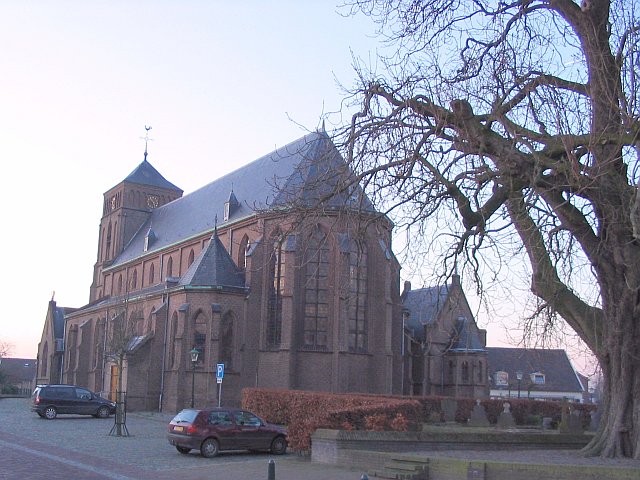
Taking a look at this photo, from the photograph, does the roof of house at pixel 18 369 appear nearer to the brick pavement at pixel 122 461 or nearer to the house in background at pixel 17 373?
the house in background at pixel 17 373

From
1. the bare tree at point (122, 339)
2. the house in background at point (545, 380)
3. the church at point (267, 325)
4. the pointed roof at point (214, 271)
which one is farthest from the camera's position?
the house in background at point (545, 380)

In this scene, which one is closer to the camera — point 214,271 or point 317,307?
point 317,307

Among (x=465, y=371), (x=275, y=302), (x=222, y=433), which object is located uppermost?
(x=275, y=302)

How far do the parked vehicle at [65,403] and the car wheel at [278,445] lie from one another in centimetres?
1848

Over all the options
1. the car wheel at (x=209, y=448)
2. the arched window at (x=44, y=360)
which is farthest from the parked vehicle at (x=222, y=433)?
the arched window at (x=44, y=360)

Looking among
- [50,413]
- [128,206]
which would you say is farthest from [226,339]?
[128,206]

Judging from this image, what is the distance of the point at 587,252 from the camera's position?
631 inches

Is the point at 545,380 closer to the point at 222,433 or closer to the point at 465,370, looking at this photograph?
the point at 465,370

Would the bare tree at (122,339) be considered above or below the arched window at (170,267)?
below

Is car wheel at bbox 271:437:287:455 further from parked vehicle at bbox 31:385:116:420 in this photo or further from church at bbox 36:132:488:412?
parked vehicle at bbox 31:385:116:420

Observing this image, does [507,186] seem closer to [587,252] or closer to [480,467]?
[587,252]

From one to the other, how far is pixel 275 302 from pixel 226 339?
328 cm

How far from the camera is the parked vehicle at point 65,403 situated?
1404 inches

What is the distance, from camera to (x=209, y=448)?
20234 mm
